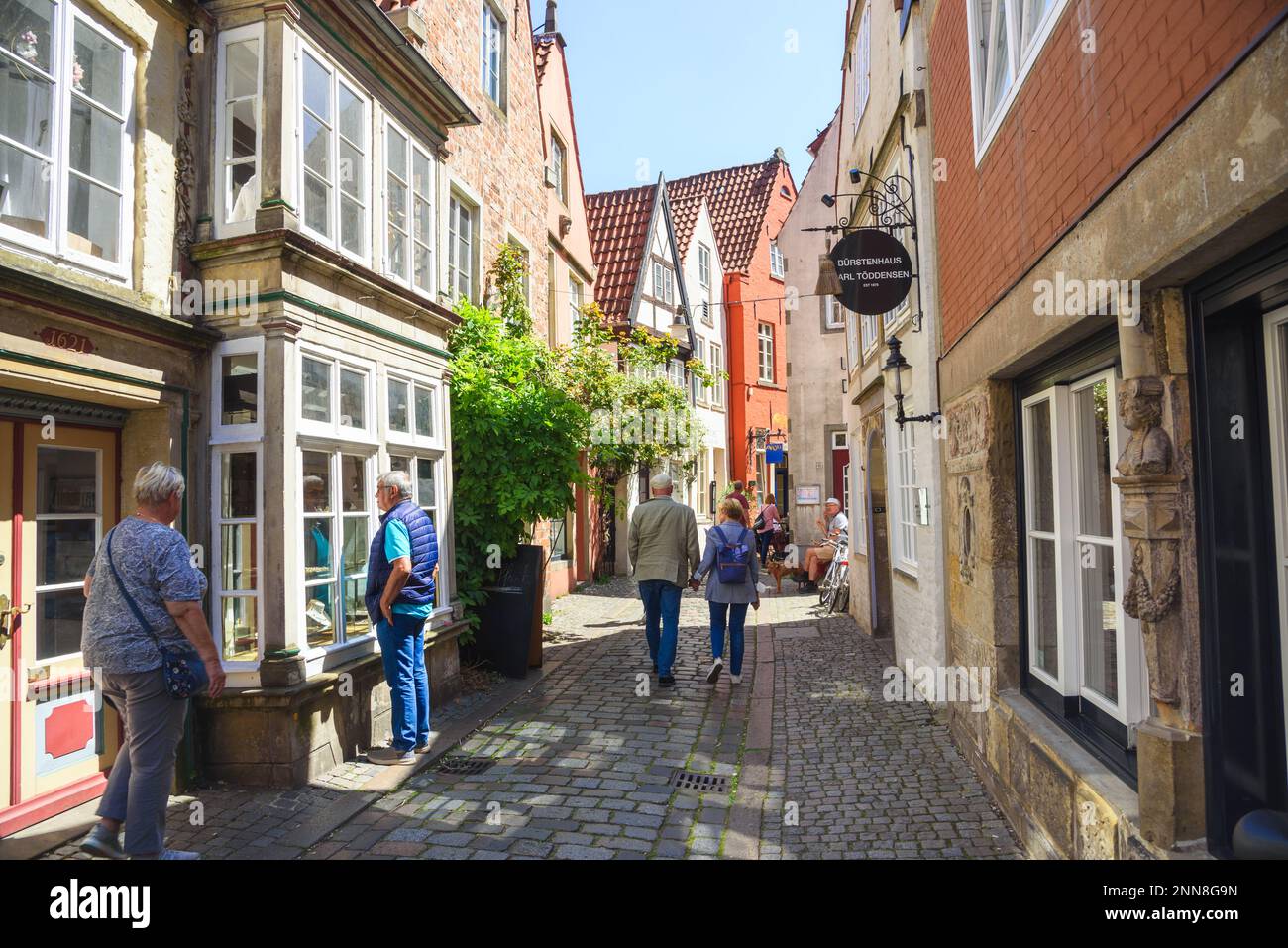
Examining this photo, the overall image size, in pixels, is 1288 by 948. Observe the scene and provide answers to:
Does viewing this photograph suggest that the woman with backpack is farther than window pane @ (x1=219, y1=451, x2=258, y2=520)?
Yes

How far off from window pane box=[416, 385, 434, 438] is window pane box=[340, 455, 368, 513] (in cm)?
97

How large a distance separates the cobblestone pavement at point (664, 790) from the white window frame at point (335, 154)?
377cm

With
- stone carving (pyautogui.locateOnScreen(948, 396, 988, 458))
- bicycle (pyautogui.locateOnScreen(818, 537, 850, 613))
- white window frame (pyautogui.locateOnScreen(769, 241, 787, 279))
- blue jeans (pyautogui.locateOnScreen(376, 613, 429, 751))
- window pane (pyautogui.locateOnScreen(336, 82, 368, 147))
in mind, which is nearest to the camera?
stone carving (pyautogui.locateOnScreen(948, 396, 988, 458))

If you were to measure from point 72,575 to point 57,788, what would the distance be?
1.17 m

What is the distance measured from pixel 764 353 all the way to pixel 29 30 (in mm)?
25686

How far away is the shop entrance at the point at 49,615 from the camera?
4422mm

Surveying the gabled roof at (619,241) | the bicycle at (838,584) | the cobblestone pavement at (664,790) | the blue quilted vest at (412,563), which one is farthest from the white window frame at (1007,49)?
the gabled roof at (619,241)

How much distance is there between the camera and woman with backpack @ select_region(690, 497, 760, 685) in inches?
315

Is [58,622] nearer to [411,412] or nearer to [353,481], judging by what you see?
[353,481]

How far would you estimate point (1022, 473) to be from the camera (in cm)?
497

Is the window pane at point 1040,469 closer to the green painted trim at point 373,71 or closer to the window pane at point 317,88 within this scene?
the window pane at point 317,88

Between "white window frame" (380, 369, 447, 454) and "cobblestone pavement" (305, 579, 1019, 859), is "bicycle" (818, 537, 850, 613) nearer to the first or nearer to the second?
"cobblestone pavement" (305, 579, 1019, 859)

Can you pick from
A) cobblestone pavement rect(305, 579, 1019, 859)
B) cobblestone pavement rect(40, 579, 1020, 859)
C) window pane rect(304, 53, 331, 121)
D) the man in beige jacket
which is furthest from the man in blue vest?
window pane rect(304, 53, 331, 121)
